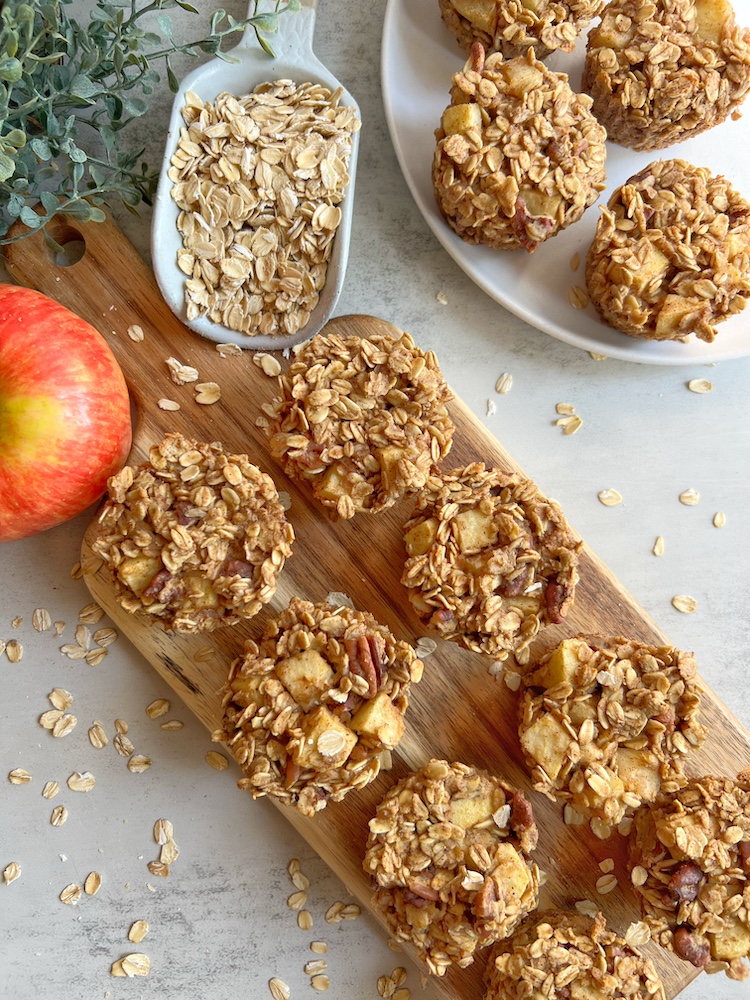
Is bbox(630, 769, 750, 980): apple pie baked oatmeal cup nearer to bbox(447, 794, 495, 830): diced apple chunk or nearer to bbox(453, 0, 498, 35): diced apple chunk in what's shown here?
bbox(447, 794, 495, 830): diced apple chunk

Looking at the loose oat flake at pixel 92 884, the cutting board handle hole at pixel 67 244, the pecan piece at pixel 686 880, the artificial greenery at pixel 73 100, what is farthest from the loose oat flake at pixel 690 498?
the loose oat flake at pixel 92 884

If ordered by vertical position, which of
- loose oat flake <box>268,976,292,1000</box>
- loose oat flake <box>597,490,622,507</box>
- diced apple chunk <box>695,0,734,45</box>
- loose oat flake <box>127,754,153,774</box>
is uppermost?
diced apple chunk <box>695,0,734,45</box>

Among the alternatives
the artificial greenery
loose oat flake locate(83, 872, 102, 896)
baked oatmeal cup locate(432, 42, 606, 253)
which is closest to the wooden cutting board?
the artificial greenery

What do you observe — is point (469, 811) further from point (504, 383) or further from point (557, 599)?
point (504, 383)

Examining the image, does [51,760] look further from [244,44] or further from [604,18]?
[604,18]

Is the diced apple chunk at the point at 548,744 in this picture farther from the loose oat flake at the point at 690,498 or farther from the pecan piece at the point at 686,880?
the loose oat flake at the point at 690,498
